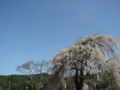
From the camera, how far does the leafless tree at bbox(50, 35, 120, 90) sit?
998 cm

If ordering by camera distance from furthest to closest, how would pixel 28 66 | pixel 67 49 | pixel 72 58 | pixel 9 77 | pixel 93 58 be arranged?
pixel 9 77 < pixel 28 66 < pixel 67 49 < pixel 72 58 < pixel 93 58

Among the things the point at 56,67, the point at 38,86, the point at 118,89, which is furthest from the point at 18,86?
the point at 118,89

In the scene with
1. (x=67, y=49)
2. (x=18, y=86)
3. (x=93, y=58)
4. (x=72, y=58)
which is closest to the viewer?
(x=93, y=58)

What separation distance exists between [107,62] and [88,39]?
2524 millimetres

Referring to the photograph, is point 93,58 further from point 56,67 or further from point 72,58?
point 56,67

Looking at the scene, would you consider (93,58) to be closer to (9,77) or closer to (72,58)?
(72,58)

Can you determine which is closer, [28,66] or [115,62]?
[115,62]

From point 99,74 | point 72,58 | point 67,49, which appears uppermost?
point 67,49

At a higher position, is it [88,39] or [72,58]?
[88,39]

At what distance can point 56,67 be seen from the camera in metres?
10.6

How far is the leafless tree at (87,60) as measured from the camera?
9.98 metres

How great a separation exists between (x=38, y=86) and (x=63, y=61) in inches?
815

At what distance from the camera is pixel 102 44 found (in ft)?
36.6

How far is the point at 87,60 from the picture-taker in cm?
991
